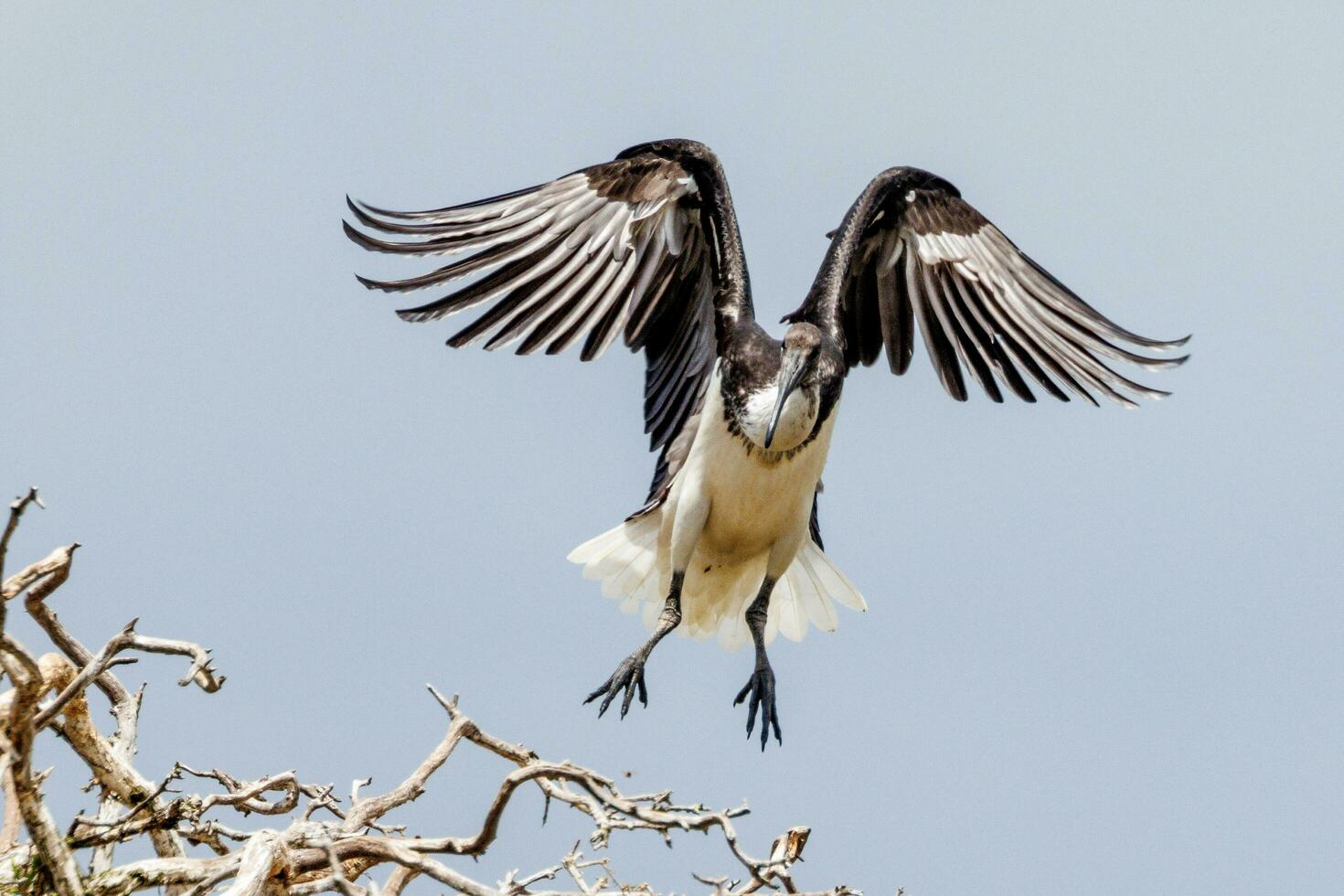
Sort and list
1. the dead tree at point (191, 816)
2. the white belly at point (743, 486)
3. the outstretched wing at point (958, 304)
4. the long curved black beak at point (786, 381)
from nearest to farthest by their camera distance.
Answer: the dead tree at point (191, 816)
the long curved black beak at point (786, 381)
the white belly at point (743, 486)
the outstretched wing at point (958, 304)

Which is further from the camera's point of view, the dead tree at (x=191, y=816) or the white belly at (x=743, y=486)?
the white belly at (x=743, y=486)

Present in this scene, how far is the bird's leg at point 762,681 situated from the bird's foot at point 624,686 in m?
0.43

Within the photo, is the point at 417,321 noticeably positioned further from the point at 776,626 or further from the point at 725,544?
the point at 776,626

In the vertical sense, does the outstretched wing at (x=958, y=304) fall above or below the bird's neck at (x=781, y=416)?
above

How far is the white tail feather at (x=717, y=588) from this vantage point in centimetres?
727

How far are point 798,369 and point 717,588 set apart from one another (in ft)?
4.31

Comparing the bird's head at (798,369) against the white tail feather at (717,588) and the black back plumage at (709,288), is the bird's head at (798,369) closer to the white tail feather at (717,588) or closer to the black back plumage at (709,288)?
the black back plumage at (709,288)

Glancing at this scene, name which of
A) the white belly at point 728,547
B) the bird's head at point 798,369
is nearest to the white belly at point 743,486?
the white belly at point 728,547

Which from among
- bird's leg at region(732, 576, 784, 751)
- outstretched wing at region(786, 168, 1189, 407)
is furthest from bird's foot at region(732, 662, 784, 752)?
outstretched wing at region(786, 168, 1189, 407)

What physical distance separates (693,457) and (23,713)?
3.41 m

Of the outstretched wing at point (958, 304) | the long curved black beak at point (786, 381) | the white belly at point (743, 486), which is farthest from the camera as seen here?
the outstretched wing at point (958, 304)

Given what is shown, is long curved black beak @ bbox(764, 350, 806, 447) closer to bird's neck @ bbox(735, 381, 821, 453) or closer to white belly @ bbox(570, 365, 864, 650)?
bird's neck @ bbox(735, 381, 821, 453)

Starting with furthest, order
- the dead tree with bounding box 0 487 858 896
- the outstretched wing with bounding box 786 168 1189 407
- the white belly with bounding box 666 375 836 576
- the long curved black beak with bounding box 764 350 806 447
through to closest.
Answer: the outstretched wing with bounding box 786 168 1189 407, the white belly with bounding box 666 375 836 576, the long curved black beak with bounding box 764 350 806 447, the dead tree with bounding box 0 487 858 896

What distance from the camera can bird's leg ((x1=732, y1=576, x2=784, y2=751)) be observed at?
257 inches
